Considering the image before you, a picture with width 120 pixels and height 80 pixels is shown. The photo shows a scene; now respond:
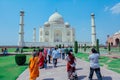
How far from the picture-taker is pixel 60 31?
191 feet

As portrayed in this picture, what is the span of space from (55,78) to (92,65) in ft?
6.12

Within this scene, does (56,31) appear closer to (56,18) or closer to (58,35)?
(58,35)

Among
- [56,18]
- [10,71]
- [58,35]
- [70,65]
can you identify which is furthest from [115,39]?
[70,65]

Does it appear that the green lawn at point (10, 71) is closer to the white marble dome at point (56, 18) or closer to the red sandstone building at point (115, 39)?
the red sandstone building at point (115, 39)

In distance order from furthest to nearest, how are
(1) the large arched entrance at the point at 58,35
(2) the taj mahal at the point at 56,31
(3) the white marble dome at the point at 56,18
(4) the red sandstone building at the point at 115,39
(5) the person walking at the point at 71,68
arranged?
(1) the large arched entrance at the point at 58,35
(3) the white marble dome at the point at 56,18
(2) the taj mahal at the point at 56,31
(4) the red sandstone building at the point at 115,39
(5) the person walking at the point at 71,68

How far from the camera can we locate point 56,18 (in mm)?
57938

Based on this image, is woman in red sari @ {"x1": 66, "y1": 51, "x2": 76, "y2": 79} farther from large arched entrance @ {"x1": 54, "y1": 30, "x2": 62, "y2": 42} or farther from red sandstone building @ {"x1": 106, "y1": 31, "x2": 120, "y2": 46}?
large arched entrance @ {"x1": 54, "y1": 30, "x2": 62, "y2": 42}

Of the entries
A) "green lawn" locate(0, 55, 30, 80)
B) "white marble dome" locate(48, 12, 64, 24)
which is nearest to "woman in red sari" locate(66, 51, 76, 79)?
"green lawn" locate(0, 55, 30, 80)

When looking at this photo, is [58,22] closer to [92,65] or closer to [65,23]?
[65,23]

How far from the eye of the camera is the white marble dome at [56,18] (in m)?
57.6

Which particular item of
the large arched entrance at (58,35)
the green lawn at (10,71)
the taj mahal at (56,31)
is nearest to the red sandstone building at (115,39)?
the taj mahal at (56,31)

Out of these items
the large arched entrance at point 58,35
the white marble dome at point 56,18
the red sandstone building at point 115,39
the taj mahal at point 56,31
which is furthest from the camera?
the large arched entrance at point 58,35

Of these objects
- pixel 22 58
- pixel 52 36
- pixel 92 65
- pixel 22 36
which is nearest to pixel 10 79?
pixel 92 65

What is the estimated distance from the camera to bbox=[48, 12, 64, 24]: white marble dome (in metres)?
57.6
